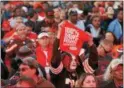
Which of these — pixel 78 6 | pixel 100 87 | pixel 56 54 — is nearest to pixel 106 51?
pixel 56 54

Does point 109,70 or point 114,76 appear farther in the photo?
point 109,70

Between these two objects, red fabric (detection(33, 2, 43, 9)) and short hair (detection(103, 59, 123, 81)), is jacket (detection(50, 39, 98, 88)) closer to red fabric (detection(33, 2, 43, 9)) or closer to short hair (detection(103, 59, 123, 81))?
short hair (detection(103, 59, 123, 81))

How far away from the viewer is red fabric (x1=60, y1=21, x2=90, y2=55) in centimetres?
822

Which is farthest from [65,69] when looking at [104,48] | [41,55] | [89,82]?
[104,48]

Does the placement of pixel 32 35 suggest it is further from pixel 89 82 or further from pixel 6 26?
pixel 89 82

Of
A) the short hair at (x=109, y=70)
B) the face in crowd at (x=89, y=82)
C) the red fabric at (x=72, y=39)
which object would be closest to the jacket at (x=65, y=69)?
the red fabric at (x=72, y=39)

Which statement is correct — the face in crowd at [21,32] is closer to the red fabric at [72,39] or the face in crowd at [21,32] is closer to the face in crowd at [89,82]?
the red fabric at [72,39]

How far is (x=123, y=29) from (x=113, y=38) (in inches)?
44.6

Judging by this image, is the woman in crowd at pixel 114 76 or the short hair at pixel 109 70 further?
the short hair at pixel 109 70

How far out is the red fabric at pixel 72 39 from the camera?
8.22m

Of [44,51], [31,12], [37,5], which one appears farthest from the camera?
[37,5]

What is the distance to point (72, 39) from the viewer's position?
8.29 meters

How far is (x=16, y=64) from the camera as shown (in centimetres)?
819

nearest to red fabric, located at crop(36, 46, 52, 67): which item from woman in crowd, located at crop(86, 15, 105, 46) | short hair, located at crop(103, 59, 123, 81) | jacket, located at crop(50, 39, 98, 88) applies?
jacket, located at crop(50, 39, 98, 88)
